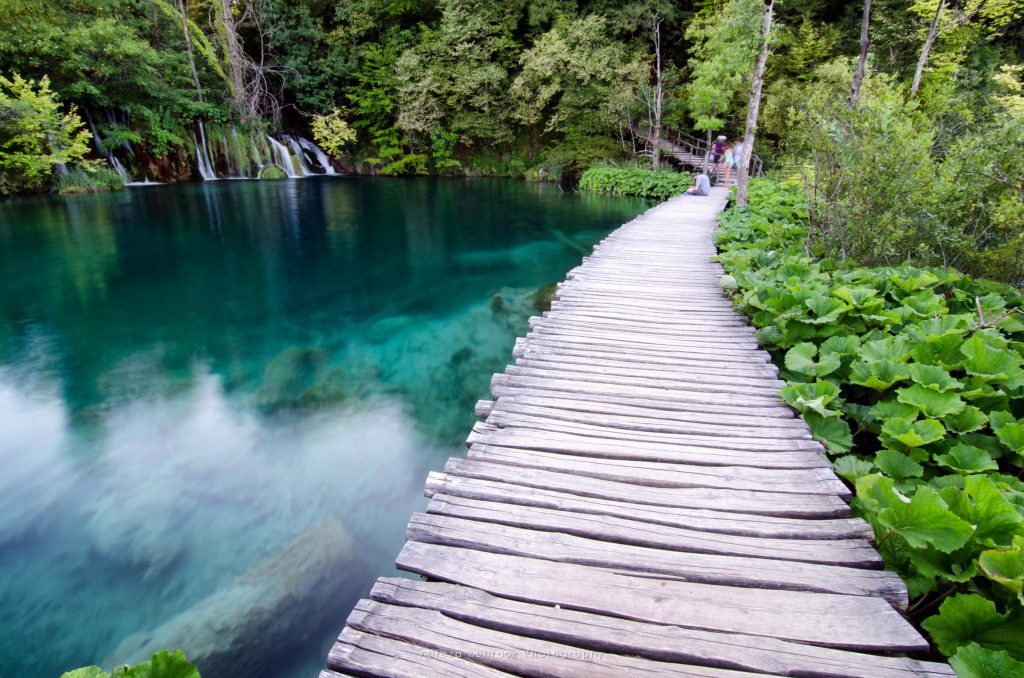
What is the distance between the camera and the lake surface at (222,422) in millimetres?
3570

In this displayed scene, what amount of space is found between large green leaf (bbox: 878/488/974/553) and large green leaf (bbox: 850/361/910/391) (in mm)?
1318

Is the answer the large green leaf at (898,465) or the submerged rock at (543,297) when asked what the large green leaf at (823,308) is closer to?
the large green leaf at (898,465)

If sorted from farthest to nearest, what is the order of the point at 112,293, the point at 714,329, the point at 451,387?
the point at 112,293
the point at 451,387
the point at 714,329

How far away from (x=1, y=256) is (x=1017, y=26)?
1412 inches

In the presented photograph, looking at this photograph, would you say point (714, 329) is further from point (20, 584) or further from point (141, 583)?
point (20, 584)

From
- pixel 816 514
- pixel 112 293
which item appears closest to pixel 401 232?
pixel 112 293

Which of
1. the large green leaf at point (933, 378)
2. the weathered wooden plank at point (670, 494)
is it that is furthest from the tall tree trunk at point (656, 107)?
the weathered wooden plank at point (670, 494)

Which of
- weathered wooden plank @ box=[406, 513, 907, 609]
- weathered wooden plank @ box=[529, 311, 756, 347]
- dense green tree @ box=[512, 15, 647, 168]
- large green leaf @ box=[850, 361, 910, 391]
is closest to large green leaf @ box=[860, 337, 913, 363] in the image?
large green leaf @ box=[850, 361, 910, 391]

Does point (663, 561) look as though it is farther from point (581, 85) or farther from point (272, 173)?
point (272, 173)

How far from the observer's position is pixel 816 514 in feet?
8.22

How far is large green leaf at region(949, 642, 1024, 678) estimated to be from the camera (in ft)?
5.03

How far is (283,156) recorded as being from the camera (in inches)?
1065

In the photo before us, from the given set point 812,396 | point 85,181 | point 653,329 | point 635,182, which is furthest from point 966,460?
point 85,181

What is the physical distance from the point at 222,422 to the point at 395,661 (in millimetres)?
4776
